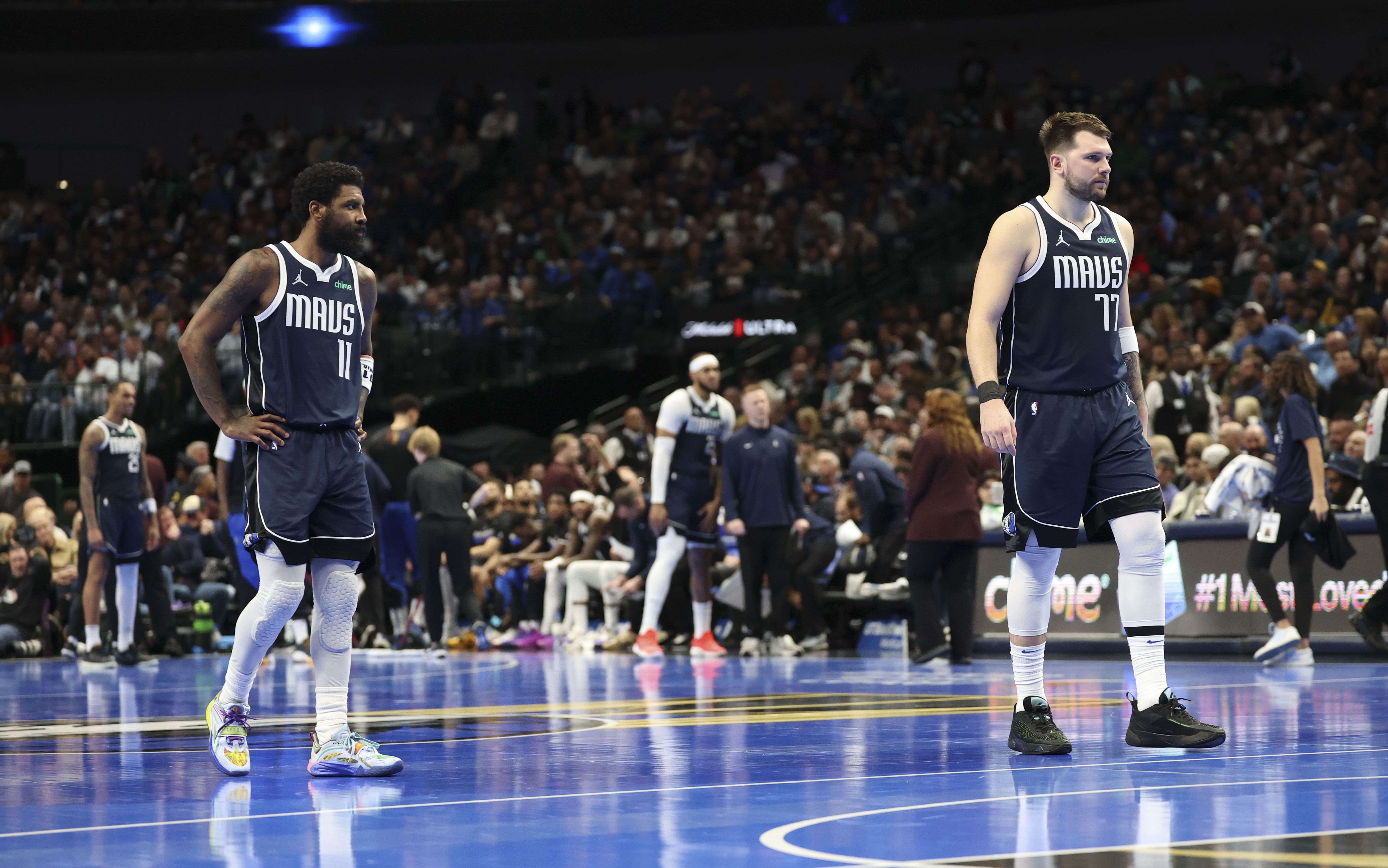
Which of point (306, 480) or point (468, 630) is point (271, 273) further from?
point (468, 630)

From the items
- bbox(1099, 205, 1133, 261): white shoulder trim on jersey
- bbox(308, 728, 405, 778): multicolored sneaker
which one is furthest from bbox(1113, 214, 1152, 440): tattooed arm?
bbox(308, 728, 405, 778): multicolored sneaker

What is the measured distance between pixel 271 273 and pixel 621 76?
2531 centimetres

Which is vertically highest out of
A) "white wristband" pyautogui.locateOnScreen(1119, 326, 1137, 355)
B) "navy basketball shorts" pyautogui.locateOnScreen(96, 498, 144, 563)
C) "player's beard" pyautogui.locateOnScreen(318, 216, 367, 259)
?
"player's beard" pyautogui.locateOnScreen(318, 216, 367, 259)

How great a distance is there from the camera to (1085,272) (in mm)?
6109

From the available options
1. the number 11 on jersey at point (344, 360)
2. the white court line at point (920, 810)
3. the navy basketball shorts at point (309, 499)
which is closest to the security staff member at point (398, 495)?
the number 11 on jersey at point (344, 360)

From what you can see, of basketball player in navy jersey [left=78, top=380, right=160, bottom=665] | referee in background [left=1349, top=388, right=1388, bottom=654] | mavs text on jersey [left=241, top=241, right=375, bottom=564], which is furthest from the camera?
basketball player in navy jersey [left=78, top=380, right=160, bottom=665]

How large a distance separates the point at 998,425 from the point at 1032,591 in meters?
0.79

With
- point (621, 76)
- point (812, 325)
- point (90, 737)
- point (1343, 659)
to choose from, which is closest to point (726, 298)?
point (812, 325)

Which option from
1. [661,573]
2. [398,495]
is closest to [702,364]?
[661,573]

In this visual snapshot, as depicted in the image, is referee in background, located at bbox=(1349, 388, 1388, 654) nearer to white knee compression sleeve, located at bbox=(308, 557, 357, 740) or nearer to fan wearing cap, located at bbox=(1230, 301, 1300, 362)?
fan wearing cap, located at bbox=(1230, 301, 1300, 362)

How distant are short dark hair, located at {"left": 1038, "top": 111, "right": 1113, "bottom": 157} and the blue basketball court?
2248 mm

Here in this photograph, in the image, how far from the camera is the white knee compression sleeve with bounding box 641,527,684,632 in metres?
13.8

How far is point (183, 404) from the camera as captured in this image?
20203 millimetres

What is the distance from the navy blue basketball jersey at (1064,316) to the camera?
19.9 feet
